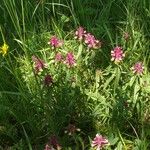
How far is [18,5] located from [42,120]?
107 cm

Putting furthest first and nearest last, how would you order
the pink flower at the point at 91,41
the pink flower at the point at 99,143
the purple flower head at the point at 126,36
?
the purple flower head at the point at 126,36 < the pink flower at the point at 91,41 < the pink flower at the point at 99,143

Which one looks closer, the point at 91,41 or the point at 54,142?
the point at 54,142

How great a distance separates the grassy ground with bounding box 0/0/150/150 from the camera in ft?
7.89

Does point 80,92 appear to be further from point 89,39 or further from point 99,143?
point 99,143

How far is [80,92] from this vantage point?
8.32 ft

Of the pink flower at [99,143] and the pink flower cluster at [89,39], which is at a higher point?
the pink flower cluster at [89,39]

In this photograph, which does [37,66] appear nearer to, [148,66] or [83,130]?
[83,130]

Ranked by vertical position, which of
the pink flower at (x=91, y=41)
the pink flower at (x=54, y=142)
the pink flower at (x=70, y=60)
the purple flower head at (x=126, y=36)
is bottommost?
the pink flower at (x=54, y=142)

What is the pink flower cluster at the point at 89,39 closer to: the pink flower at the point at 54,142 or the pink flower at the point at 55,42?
the pink flower at the point at 55,42

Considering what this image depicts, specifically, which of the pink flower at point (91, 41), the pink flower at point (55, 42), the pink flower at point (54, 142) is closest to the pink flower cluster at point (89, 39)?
the pink flower at point (91, 41)

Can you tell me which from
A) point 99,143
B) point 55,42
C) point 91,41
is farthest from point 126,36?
point 99,143

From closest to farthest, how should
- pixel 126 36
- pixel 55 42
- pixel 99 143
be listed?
pixel 99 143 < pixel 55 42 < pixel 126 36

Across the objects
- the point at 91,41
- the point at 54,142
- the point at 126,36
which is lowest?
the point at 54,142

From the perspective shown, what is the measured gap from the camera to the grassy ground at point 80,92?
240 centimetres
